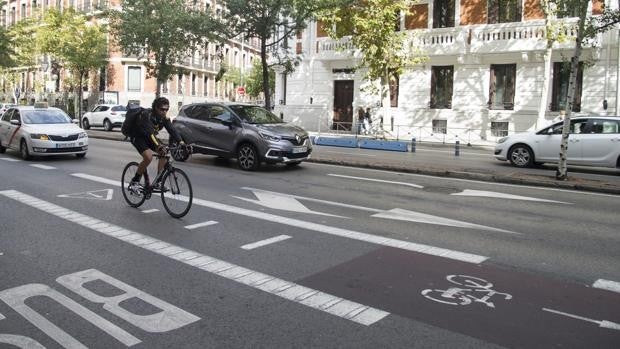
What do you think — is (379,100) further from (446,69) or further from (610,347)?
(610,347)

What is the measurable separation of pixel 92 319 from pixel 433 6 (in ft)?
101

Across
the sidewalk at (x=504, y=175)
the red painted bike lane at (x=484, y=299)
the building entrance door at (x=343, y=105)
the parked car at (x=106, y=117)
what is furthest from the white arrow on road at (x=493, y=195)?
the parked car at (x=106, y=117)

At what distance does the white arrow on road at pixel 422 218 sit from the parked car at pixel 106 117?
2759 centimetres

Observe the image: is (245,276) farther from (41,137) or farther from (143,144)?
(41,137)

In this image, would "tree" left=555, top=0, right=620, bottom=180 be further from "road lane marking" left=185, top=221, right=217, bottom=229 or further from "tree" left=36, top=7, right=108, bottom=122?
"tree" left=36, top=7, right=108, bottom=122

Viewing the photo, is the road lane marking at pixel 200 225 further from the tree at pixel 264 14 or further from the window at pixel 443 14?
the window at pixel 443 14

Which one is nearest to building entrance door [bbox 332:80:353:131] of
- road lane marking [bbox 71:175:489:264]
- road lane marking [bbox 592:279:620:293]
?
road lane marking [bbox 71:175:489:264]

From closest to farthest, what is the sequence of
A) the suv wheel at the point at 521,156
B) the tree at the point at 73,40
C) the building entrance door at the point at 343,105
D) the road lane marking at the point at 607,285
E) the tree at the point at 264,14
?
the road lane marking at the point at 607,285 → the suv wheel at the point at 521,156 → the tree at the point at 264,14 → the building entrance door at the point at 343,105 → the tree at the point at 73,40

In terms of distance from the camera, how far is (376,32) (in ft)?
90.6

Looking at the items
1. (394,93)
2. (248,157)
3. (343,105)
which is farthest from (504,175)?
(343,105)

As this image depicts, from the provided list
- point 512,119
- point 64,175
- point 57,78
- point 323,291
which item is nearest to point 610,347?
point 323,291

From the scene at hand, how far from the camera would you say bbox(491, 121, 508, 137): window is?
2938cm

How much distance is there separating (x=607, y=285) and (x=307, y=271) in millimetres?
2863

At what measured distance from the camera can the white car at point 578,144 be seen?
49.9ft
